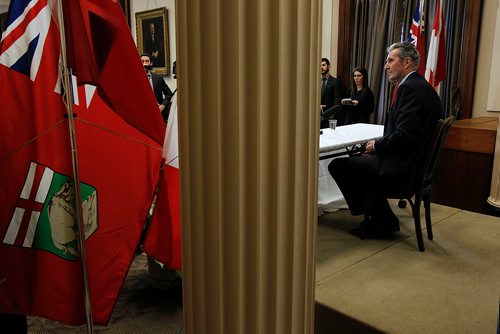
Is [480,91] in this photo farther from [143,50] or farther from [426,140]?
[143,50]

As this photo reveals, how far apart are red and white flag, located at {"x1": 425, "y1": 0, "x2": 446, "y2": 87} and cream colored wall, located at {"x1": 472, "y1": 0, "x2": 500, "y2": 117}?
1.37 feet

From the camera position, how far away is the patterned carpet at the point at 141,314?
2.34m

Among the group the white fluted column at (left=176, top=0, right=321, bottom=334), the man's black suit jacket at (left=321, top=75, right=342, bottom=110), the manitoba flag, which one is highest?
the manitoba flag

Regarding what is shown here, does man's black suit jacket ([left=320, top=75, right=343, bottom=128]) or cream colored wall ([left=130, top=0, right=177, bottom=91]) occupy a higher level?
cream colored wall ([left=130, top=0, right=177, bottom=91])

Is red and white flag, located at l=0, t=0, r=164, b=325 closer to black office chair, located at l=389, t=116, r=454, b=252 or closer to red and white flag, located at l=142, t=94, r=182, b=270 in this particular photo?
red and white flag, located at l=142, t=94, r=182, b=270

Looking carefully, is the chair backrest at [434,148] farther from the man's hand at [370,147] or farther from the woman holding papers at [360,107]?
the woman holding papers at [360,107]

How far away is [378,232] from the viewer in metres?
3.29

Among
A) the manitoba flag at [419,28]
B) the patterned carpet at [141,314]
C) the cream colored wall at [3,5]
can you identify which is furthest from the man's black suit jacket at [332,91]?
the cream colored wall at [3,5]

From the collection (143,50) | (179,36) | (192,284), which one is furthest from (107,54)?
(143,50)

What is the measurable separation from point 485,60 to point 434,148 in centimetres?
288

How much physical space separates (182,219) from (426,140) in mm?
2434

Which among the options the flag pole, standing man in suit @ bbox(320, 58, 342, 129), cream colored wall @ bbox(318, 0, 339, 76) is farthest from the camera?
cream colored wall @ bbox(318, 0, 339, 76)

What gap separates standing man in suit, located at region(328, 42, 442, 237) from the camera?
291cm

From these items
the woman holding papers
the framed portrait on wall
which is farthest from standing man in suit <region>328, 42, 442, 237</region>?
the framed portrait on wall
